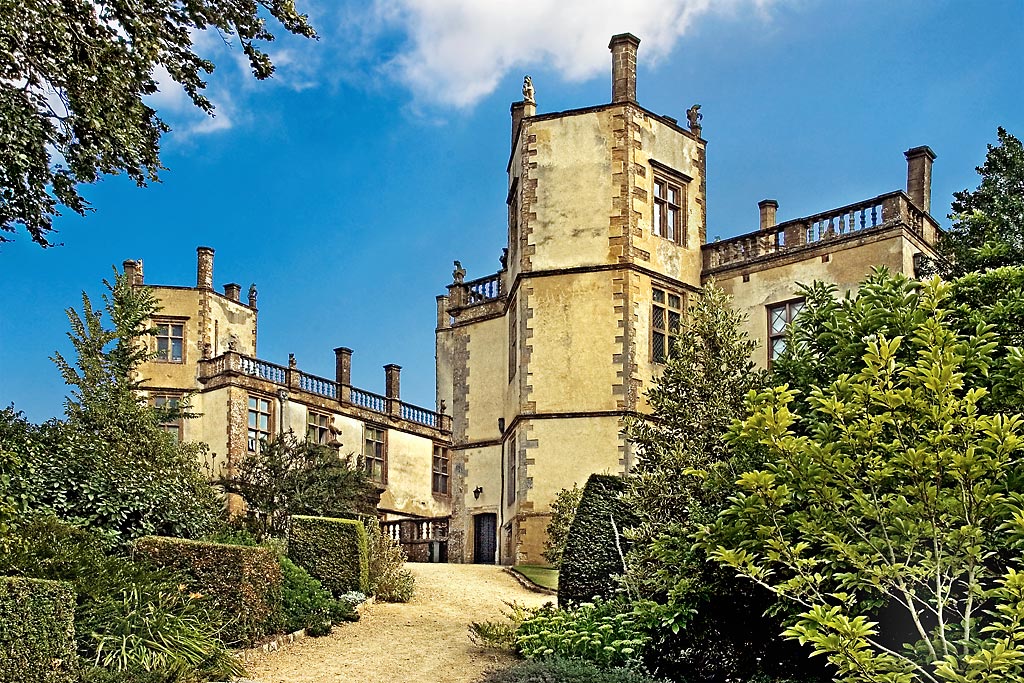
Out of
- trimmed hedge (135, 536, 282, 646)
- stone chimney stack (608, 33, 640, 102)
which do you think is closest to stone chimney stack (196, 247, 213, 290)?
stone chimney stack (608, 33, 640, 102)

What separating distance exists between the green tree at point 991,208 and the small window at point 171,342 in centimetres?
2562

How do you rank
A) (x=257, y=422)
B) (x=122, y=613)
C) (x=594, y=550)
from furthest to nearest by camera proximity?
(x=257, y=422)
(x=594, y=550)
(x=122, y=613)

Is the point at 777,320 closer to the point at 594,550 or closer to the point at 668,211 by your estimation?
the point at 668,211

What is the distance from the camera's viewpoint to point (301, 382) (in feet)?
122

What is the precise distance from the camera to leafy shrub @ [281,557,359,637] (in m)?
15.0

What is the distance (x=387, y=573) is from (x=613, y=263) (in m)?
9.11

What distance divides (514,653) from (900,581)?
18.9 ft

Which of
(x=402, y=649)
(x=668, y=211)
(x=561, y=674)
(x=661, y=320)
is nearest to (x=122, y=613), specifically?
(x=402, y=649)

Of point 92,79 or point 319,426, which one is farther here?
point 319,426

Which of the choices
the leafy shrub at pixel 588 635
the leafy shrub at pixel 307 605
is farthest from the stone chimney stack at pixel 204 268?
the leafy shrub at pixel 588 635

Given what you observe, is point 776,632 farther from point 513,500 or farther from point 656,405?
point 513,500

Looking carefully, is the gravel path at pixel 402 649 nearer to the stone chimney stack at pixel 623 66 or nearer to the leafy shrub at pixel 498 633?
the leafy shrub at pixel 498 633

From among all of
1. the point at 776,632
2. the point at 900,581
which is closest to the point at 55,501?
the point at 776,632

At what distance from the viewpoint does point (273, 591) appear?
47.5 ft
